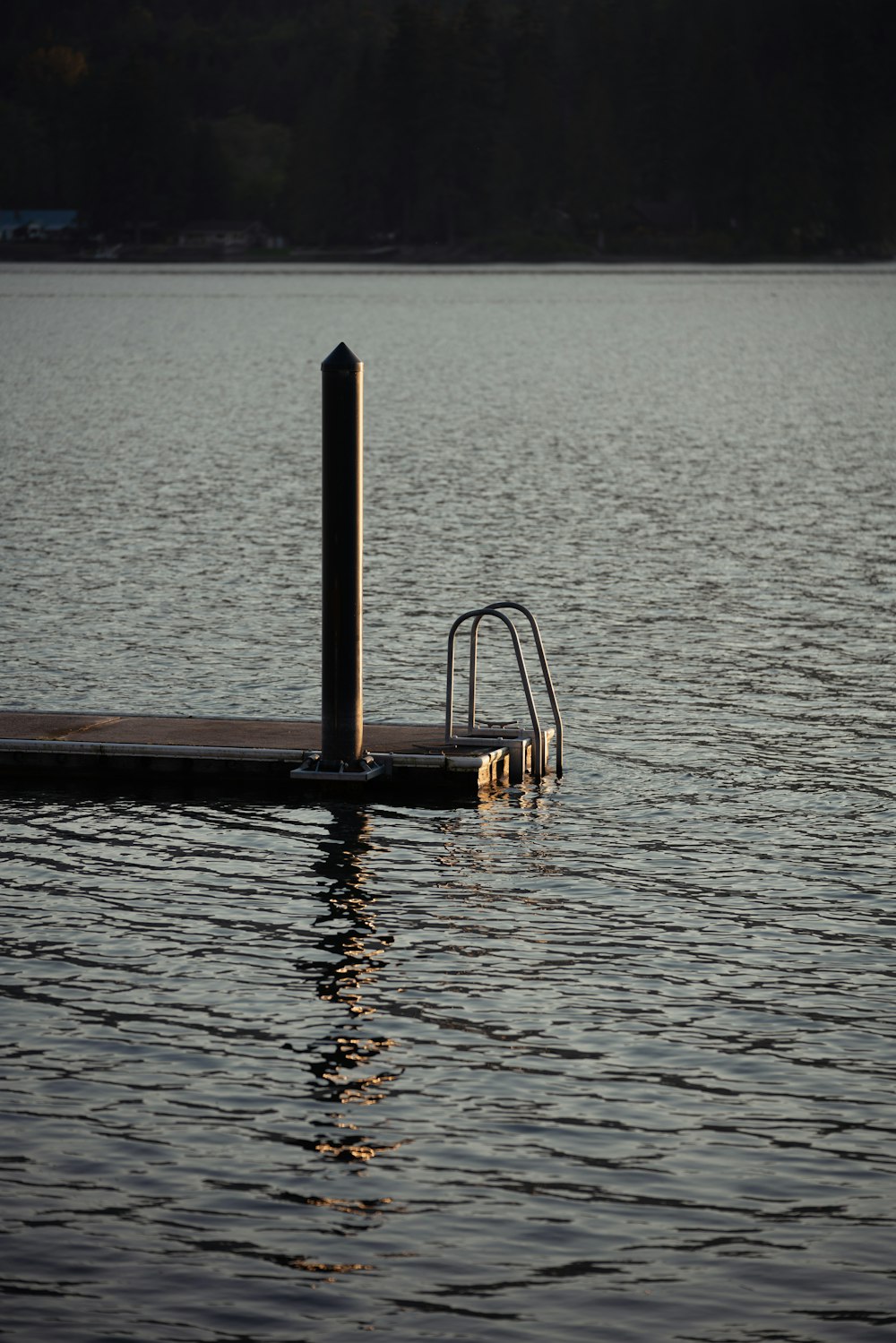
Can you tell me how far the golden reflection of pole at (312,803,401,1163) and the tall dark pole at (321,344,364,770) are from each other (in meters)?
0.89

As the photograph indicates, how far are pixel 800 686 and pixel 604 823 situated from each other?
6551mm

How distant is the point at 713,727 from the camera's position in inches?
840

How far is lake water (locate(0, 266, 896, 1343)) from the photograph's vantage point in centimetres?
948

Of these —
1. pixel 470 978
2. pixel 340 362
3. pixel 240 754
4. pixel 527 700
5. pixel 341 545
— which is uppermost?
pixel 340 362

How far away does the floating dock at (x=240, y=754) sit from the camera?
1834cm

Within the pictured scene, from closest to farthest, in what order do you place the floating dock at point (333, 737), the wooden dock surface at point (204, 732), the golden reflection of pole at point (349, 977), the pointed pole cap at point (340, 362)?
the golden reflection of pole at point (349, 977)
the pointed pole cap at point (340, 362)
the floating dock at point (333, 737)
the wooden dock surface at point (204, 732)

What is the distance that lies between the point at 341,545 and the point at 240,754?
2.10 metres

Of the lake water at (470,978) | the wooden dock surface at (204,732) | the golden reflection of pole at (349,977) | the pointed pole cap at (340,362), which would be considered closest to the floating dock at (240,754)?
the wooden dock surface at (204,732)

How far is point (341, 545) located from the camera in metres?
17.7

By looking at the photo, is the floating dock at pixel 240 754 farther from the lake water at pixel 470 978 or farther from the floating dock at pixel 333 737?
the lake water at pixel 470 978

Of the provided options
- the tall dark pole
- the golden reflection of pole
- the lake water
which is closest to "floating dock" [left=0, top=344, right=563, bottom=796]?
the tall dark pole

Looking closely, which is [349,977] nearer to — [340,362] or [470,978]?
[470,978]

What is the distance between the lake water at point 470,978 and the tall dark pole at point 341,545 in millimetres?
899

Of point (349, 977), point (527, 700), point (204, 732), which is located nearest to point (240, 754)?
point (204, 732)
